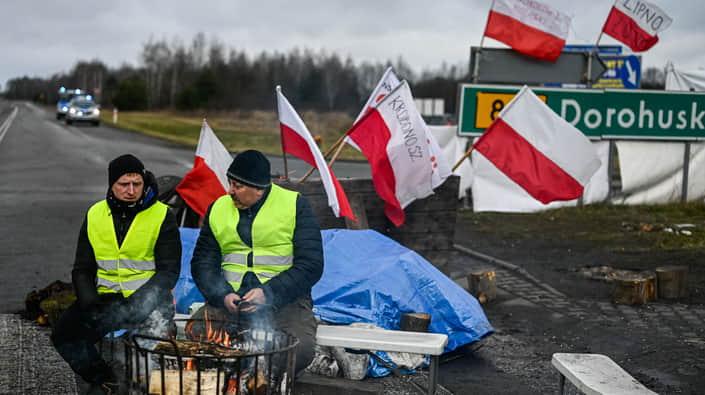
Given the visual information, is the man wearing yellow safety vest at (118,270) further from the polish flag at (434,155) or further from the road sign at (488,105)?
the road sign at (488,105)

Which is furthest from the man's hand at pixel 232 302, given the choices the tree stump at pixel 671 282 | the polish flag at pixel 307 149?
the tree stump at pixel 671 282

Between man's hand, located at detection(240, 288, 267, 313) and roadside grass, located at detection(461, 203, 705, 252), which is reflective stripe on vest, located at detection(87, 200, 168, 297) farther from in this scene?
roadside grass, located at detection(461, 203, 705, 252)

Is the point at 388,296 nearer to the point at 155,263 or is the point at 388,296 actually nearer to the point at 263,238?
the point at 263,238

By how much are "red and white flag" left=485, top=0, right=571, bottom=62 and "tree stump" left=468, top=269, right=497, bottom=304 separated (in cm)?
726

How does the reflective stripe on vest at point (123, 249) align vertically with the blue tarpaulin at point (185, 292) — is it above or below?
above

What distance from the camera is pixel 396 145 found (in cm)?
853

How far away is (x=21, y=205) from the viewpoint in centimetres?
1555

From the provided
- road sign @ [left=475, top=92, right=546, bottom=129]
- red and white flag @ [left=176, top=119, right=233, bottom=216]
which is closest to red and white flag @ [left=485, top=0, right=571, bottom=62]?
road sign @ [left=475, top=92, right=546, bottom=129]

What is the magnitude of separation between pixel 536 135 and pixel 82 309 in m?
5.15

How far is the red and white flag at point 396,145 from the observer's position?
8.53 metres

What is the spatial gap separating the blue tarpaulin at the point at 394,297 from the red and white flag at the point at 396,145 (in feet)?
3.68

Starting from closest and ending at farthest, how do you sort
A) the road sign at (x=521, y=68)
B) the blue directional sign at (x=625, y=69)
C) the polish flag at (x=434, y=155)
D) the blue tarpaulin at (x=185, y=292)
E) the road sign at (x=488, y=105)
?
1. the blue tarpaulin at (x=185, y=292)
2. the polish flag at (x=434, y=155)
3. the road sign at (x=488, y=105)
4. the road sign at (x=521, y=68)
5. the blue directional sign at (x=625, y=69)

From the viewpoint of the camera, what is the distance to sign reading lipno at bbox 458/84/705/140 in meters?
15.7

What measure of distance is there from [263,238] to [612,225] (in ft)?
33.1
